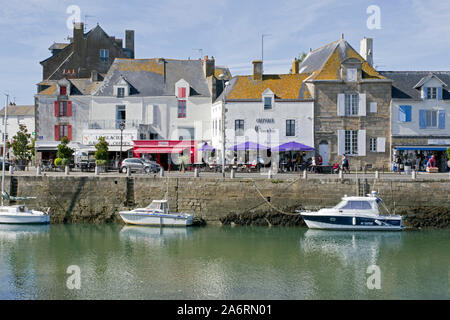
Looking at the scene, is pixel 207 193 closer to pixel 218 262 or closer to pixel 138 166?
pixel 138 166

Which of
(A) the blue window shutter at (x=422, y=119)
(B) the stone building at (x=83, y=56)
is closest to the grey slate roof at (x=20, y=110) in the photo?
(B) the stone building at (x=83, y=56)

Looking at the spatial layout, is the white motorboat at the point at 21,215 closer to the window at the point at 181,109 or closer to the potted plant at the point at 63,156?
the potted plant at the point at 63,156

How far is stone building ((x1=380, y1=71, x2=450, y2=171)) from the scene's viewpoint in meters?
32.3

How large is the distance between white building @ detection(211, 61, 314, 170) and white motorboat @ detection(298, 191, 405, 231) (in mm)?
9547

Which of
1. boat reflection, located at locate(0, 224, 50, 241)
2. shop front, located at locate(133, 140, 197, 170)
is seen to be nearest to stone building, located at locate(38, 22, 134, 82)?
shop front, located at locate(133, 140, 197, 170)

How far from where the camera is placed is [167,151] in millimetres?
33875

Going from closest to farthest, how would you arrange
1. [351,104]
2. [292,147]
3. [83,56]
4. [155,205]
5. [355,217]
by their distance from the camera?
[355,217], [155,205], [292,147], [351,104], [83,56]

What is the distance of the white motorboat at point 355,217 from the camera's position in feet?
77.1

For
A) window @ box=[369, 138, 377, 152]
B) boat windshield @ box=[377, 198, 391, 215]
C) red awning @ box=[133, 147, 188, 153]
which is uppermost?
window @ box=[369, 138, 377, 152]

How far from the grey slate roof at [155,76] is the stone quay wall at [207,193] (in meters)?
11.6

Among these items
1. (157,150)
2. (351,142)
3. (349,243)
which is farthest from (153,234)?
(351,142)

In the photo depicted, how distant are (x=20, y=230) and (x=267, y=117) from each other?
16.8 metres

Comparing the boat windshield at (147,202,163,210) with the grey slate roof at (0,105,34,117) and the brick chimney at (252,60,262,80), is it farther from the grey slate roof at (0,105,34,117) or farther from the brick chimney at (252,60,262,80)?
the grey slate roof at (0,105,34,117)
